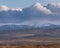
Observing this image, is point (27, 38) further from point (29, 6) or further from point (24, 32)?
point (29, 6)

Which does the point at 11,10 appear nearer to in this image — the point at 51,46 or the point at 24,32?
the point at 24,32

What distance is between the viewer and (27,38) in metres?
12.3

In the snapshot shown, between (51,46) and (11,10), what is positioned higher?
(11,10)

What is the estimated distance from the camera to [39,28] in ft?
40.7

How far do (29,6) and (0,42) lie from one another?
1.45m

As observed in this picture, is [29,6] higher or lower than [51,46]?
higher

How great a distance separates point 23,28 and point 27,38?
337 millimetres

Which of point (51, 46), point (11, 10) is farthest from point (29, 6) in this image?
point (51, 46)

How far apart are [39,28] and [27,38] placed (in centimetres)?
49

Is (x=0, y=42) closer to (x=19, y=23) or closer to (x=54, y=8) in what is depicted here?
(x=19, y=23)

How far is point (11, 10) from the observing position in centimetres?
1242

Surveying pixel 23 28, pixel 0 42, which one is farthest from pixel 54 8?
pixel 0 42

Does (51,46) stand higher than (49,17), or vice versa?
(49,17)

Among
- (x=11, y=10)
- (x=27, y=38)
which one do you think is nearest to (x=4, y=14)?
(x=11, y=10)
